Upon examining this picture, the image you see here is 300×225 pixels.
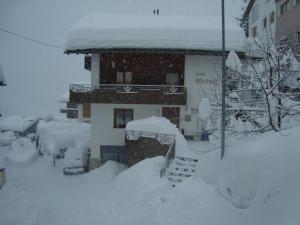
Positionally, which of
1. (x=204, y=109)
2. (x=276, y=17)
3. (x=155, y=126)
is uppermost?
(x=276, y=17)

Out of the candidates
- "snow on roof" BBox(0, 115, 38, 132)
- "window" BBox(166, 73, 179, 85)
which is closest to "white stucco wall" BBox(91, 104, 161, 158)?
"window" BBox(166, 73, 179, 85)

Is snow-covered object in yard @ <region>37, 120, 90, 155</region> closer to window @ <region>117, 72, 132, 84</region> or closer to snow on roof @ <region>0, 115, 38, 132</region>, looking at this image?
window @ <region>117, 72, 132, 84</region>

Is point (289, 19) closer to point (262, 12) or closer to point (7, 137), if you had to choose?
point (262, 12)

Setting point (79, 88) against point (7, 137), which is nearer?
point (79, 88)

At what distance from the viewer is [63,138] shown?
30.8 meters

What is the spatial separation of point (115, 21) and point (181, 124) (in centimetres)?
923

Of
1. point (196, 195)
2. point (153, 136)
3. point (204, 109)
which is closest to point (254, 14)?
point (153, 136)

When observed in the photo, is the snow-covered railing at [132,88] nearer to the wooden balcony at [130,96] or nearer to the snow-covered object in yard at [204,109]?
the wooden balcony at [130,96]

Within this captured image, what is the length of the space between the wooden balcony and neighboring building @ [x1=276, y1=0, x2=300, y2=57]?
8390 millimetres

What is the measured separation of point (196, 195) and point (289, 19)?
777 inches

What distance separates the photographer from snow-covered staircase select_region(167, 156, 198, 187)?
15.8 meters

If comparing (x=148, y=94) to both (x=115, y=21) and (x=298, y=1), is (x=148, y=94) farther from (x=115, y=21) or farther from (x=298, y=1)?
(x=298, y=1)

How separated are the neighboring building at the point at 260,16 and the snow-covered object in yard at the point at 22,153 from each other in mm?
22300

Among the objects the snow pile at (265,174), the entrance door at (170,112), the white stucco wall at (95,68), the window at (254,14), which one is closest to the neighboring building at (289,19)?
the window at (254,14)
